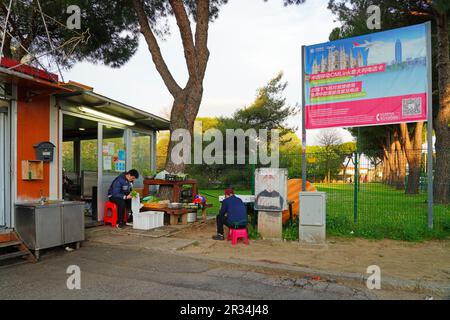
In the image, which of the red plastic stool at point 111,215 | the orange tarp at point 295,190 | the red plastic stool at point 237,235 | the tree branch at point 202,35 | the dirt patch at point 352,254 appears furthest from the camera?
the tree branch at point 202,35

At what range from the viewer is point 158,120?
1074 cm

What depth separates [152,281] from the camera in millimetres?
4855

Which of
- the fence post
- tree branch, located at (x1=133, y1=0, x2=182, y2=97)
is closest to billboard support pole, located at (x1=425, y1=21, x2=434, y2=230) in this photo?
the fence post

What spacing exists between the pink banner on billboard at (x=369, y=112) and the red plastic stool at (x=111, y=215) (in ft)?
18.0

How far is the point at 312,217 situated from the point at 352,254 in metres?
1.30

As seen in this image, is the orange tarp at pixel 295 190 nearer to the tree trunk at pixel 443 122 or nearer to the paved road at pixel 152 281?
the paved road at pixel 152 281

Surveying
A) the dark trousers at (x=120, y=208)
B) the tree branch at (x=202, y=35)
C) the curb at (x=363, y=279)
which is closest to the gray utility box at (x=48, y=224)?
the dark trousers at (x=120, y=208)

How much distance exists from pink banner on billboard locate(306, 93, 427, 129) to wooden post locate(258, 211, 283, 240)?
252cm

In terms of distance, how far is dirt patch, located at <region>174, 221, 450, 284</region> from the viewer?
5.41 metres

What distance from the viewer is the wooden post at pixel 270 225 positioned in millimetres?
7820

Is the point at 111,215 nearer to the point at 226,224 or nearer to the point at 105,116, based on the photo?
the point at 105,116

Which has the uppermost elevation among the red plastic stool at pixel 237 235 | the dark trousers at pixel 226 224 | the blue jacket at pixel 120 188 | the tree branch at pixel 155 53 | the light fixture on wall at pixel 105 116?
the tree branch at pixel 155 53
